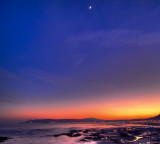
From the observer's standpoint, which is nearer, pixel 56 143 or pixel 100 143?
pixel 100 143

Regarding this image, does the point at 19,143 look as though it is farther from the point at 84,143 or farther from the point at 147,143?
the point at 147,143

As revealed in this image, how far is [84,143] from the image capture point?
38.3m

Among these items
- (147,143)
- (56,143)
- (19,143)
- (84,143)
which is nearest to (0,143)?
(19,143)

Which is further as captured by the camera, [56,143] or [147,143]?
[56,143]

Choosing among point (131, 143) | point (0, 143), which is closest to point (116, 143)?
point (131, 143)

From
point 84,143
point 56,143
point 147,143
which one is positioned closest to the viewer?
point 147,143

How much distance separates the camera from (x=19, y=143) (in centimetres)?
4378

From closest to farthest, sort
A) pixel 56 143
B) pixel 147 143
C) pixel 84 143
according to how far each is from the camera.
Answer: pixel 147 143
pixel 84 143
pixel 56 143

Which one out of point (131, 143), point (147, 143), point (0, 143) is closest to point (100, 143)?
point (131, 143)

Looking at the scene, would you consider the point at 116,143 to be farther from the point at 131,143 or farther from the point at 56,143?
the point at 56,143

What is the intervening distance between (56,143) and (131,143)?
21222 mm

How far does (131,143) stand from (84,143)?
12257 millimetres

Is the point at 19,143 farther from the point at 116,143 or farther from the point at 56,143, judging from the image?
the point at 116,143

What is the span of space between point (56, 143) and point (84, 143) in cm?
901
